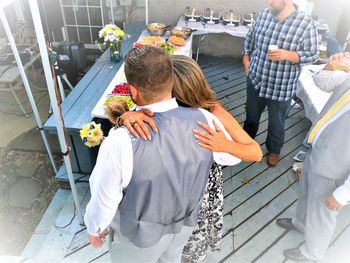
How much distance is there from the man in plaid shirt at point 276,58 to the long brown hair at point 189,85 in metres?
1.34

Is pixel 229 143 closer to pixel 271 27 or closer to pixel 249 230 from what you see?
pixel 249 230

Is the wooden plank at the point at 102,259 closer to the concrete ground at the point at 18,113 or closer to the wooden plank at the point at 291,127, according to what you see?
the wooden plank at the point at 291,127

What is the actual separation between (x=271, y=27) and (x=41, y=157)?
2.96 meters

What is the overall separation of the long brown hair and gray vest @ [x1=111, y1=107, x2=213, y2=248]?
98mm

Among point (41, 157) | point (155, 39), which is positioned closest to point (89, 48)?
point (155, 39)

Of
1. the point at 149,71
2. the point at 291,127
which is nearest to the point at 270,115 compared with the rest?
the point at 291,127

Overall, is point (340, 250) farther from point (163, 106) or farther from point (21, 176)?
point (21, 176)

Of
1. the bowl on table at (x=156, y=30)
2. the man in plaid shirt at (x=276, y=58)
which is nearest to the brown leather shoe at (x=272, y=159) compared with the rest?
the man in plaid shirt at (x=276, y=58)

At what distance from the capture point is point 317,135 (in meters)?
1.84

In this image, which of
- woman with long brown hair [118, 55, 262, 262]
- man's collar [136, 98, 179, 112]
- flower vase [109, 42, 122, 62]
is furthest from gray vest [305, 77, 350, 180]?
flower vase [109, 42, 122, 62]

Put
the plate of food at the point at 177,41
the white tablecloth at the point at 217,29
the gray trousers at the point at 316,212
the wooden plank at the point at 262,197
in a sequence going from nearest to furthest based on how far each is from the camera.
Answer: the gray trousers at the point at 316,212 < the wooden plank at the point at 262,197 < the plate of food at the point at 177,41 < the white tablecloth at the point at 217,29

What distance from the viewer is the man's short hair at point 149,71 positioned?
1.14m

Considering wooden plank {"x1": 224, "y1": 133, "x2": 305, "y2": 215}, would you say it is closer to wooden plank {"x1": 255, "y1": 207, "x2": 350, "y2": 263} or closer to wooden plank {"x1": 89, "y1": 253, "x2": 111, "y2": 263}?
wooden plank {"x1": 255, "y1": 207, "x2": 350, "y2": 263}

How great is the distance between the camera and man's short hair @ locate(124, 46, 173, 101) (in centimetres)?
114
